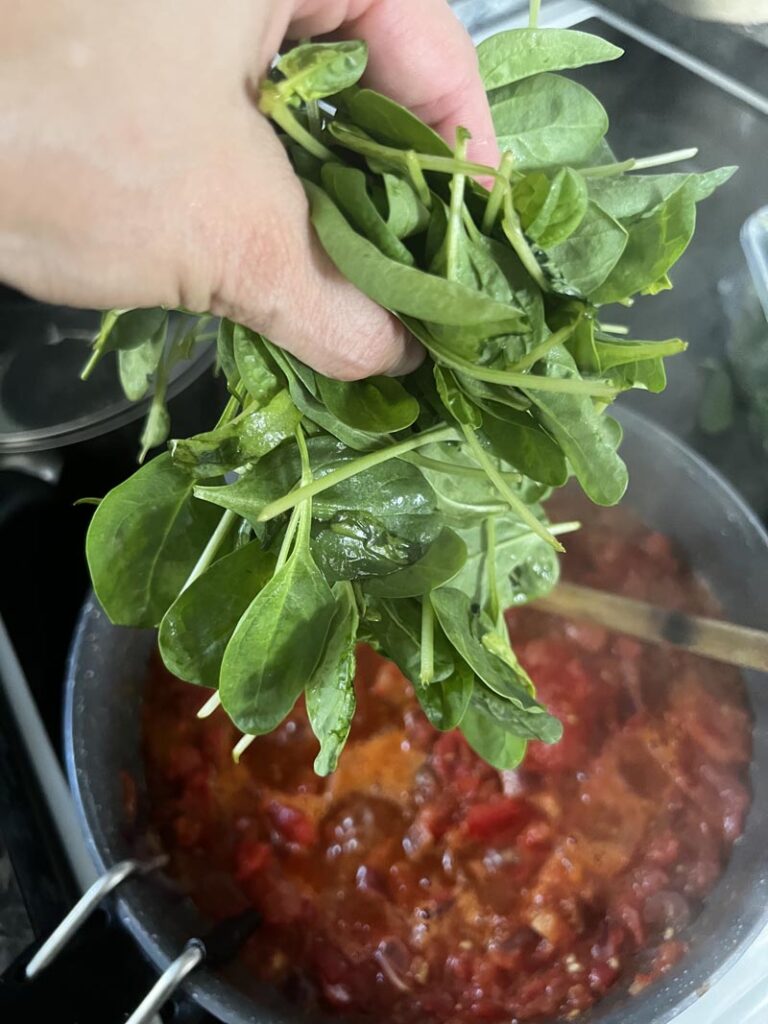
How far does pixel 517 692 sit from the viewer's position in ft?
1.72

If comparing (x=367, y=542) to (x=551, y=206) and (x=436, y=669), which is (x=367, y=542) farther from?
(x=551, y=206)

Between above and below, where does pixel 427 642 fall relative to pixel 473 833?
above

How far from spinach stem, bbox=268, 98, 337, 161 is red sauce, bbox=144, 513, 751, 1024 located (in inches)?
21.3

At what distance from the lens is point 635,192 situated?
462 millimetres

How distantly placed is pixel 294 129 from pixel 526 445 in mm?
185

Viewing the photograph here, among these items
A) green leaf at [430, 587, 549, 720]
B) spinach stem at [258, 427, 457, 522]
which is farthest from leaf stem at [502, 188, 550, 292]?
green leaf at [430, 587, 549, 720]

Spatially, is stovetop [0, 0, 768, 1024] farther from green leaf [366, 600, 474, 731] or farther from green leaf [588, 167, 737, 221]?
green leaf [588, 167, 737, 221]

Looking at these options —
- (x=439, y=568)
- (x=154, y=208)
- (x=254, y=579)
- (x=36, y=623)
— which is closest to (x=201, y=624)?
(x=254, y=579)

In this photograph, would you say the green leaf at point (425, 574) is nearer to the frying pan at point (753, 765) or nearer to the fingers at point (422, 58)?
the fingers at point (422, 58)

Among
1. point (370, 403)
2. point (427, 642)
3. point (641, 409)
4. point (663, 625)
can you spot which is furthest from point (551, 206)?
point (641, 409)

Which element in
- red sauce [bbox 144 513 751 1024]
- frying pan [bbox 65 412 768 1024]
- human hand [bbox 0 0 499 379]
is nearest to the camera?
human hand [bbox 0 0 499 379]

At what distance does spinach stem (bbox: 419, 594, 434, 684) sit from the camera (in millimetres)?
495

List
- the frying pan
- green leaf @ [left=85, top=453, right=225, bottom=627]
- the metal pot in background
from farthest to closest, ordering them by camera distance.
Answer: the metal pot in background, the frying pan, green leaf @ [left=85, top=453, right=225, bottom=627]

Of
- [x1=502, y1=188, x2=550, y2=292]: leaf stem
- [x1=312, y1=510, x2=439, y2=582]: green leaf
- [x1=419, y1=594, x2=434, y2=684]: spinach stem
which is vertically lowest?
[x1=419, y1=594, x2=434, y2=684]: spinach stem
